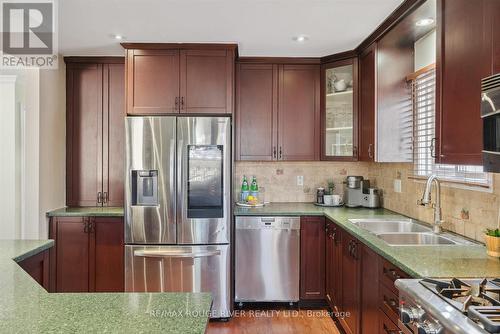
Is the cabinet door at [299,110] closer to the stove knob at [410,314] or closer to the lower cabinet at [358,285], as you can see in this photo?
the lower cabinet at [358,285]

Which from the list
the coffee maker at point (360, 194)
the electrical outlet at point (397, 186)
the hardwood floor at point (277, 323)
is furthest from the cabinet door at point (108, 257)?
the electrical outlet at point (397, 186)

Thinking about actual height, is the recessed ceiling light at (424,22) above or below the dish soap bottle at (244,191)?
above

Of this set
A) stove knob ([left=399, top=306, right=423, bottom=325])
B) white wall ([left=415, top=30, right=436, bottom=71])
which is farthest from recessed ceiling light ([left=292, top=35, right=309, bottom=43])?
stove knob ([left=399, top=306, right=423, bottom=325])

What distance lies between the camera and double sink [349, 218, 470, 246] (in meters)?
2.18

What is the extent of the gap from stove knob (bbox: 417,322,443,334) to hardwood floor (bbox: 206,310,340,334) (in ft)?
5.88

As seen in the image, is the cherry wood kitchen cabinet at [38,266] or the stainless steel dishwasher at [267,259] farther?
the stainless steel dishwasher at [267,259]

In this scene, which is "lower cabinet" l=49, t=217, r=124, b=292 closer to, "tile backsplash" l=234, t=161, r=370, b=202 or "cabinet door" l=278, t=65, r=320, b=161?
"tile backsplash" l=234, t=161, r=370, b=202

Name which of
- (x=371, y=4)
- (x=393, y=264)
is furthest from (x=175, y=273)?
(x=371, y=4)

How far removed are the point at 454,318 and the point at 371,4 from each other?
198cm

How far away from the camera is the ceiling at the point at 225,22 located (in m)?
2.31

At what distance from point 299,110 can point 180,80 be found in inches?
47.9

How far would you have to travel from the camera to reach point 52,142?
322 centimetres

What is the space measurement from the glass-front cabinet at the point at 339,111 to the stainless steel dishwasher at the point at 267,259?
0.83 metres

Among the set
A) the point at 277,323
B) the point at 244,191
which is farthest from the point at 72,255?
the point at 277,323
